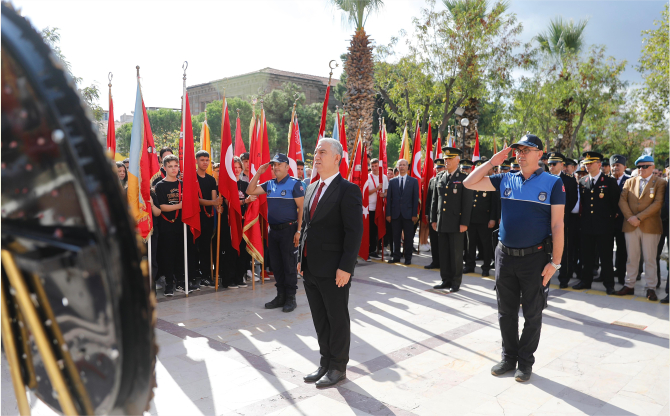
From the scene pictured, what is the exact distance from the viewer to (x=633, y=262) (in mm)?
7488

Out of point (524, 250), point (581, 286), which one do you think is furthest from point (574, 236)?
point (524, 250)

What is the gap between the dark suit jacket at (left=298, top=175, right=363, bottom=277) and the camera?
3.84 m

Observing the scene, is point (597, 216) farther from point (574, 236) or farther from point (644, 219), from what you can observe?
point (574, 236)

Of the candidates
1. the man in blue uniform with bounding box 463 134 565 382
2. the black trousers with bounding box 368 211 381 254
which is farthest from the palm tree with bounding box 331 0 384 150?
the man in blue uniform with bounding box 463 134 565 382

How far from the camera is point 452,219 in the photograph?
7.53 metres

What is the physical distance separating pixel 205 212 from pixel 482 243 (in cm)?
490

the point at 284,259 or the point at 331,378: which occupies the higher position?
the point at 284,259

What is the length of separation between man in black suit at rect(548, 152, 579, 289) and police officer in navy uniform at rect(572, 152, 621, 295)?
0.54 ft

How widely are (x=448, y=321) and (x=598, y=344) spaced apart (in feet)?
5.21

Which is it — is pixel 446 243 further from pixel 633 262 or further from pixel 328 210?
pixel 328 210

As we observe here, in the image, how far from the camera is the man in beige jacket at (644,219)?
282 inches

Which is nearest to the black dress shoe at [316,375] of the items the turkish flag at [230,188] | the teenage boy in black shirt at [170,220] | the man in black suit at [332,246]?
the man in black suit at [332,246]

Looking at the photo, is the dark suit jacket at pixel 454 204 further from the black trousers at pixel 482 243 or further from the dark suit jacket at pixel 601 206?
the dark suit jacket at pixel 601 206

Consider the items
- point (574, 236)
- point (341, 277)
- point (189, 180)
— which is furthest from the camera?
point (574, 236)
